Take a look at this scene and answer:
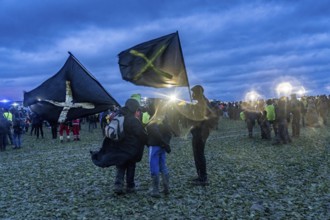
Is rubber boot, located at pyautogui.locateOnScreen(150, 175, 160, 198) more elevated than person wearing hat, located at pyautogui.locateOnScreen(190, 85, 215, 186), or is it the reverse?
person wearing hat, located at pyautogui.locateOnScreen(190, 85, 215, 186)

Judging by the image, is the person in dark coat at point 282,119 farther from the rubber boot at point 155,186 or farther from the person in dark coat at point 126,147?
the rubber boot at point 155,186

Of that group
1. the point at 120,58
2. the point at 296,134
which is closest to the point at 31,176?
the point at 120,58

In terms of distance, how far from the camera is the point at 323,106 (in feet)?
104

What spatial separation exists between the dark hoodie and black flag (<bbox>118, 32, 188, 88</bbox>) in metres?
0.95

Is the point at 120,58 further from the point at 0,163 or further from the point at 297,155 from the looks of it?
the point at 0,163

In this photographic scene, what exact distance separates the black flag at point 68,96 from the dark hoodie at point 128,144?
1984 mm

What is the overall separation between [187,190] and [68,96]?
414cm

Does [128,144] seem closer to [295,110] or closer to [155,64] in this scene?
[155,64]

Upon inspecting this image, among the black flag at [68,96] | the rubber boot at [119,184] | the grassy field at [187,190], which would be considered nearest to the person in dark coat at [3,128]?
the grassy field at [187,190]

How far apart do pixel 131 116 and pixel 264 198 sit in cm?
362

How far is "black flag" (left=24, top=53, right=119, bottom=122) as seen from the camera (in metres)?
7.55

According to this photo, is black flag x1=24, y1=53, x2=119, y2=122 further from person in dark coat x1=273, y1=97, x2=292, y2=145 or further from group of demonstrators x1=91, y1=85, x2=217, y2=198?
person in dark coat x1=273, y1=97, x2=292, y2=145

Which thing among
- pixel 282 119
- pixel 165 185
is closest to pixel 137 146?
pixel 165 185

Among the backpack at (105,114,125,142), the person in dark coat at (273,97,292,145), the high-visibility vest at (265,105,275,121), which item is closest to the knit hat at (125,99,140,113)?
the backpack at (105,114,125,142)
